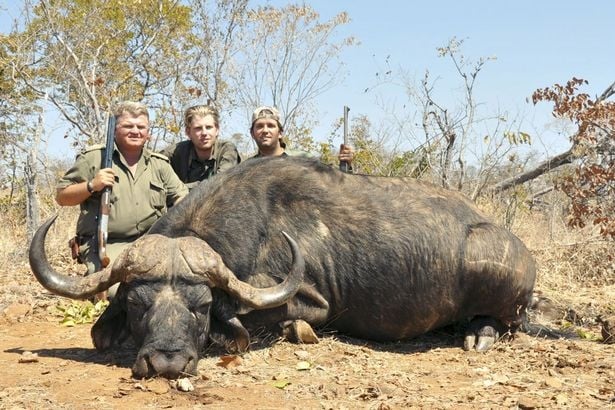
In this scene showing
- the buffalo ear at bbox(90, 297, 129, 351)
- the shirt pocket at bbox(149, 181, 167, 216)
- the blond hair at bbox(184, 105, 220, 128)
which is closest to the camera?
the buffalo ear at bbox(90, 297, 129, 351)

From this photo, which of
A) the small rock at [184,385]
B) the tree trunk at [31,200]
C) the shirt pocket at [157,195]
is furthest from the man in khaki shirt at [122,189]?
the tree trunk at [31,200]

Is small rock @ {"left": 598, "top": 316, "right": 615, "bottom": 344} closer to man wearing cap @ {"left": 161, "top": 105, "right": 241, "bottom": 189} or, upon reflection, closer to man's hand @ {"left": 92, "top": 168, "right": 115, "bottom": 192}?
man wearing cap @ {"left": 161, "top": 105, "right": 241, "bottom": 189}

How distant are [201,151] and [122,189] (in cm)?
111

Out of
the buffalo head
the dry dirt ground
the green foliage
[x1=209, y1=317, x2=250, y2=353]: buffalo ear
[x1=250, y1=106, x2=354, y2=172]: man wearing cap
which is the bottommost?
the dry dirt ground

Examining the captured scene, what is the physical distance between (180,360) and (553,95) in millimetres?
6268

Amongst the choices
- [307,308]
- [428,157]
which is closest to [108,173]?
[307,308]

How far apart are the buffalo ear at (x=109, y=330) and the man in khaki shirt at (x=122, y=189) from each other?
153cm

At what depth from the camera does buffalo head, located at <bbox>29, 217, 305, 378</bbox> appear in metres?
4.13

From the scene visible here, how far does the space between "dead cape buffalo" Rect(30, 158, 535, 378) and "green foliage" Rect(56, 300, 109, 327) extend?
56.3 inches

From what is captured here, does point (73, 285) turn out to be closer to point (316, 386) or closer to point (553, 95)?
point (316, 386)

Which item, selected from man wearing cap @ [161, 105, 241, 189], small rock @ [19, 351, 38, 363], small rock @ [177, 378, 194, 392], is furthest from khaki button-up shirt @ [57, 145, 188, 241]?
small rock @ [177, 378, 194, 392]

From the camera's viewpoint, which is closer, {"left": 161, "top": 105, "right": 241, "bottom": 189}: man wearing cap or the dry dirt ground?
the dry dirt ground

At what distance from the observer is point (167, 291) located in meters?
4.35

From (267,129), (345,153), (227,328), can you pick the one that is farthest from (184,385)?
(345,153)
